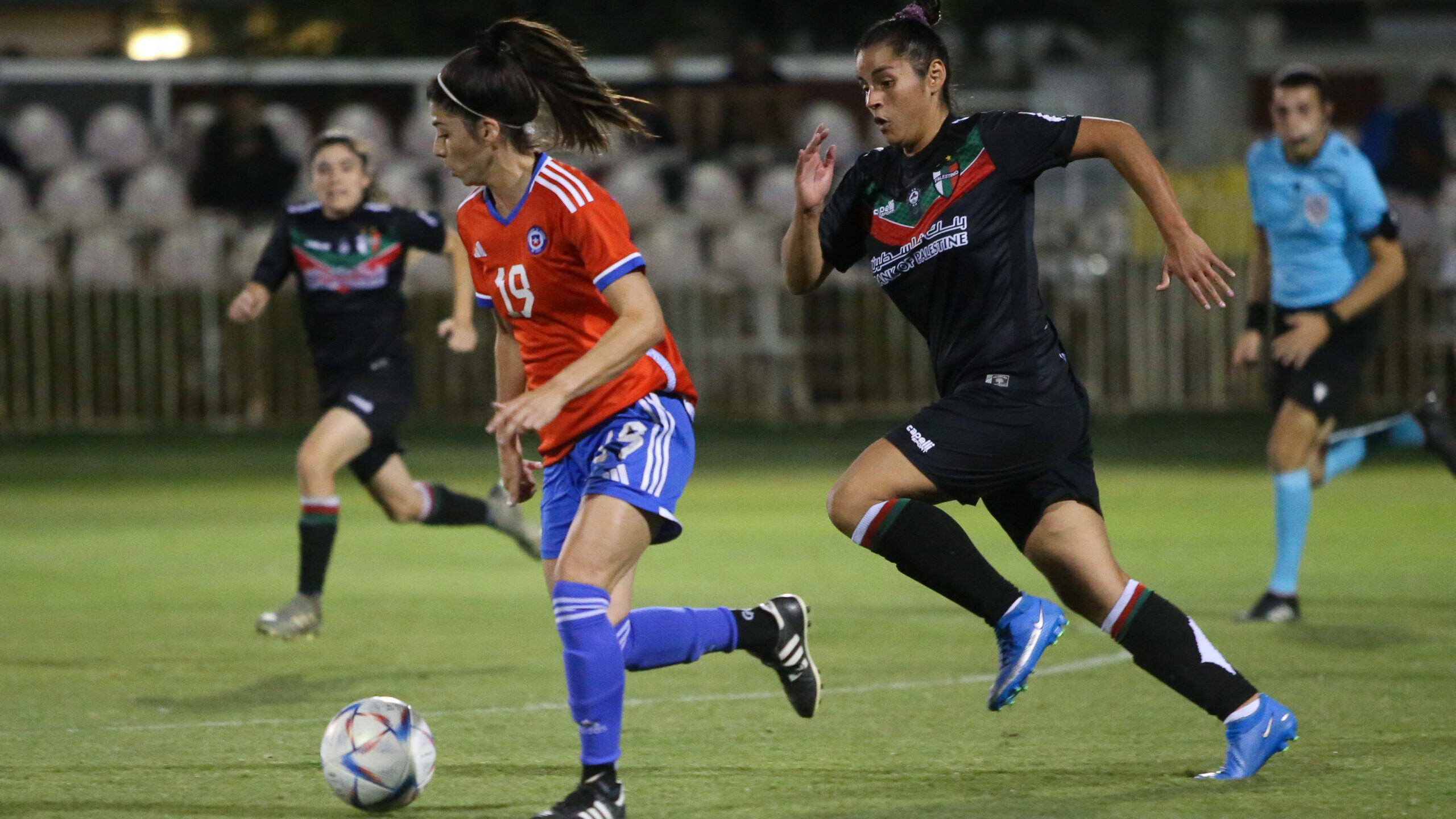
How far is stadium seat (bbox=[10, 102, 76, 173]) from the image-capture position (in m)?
19.9

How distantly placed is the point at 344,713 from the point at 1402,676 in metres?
3.70

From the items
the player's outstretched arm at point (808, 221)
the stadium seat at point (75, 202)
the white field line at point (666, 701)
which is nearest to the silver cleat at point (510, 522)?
the white field line at point (666, 701)

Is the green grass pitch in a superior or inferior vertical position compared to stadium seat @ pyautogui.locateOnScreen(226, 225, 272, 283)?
inferior

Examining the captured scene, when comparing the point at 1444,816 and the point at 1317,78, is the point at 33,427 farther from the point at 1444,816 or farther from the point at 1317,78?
the point at 1444,816

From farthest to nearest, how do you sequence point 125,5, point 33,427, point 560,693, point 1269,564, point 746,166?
1. point 125,5
2. point 746,166
3. point 33,427
4. point 1269,564
5. point 560,693

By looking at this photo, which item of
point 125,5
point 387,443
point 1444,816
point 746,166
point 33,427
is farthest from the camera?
point 125,5

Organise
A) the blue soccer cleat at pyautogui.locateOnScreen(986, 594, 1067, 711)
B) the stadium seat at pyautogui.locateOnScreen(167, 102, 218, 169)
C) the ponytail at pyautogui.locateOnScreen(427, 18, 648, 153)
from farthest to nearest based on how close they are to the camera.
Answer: the stadium seat at pyautogui.locateOnScreen(167, 102, 218, 169) < the blue soccer cleat at pyautogui.locateOnScreen(986, 594, 1067, 711) < the ponytail at pyautogui.locateOnScreen(427, 18, 648, 153)

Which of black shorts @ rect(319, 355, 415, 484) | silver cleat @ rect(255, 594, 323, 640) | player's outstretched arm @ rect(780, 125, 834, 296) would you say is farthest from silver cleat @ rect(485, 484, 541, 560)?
player's outstretched arm @ rect(780, 125, 834, 296)

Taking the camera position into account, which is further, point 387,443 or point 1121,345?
point 1121,345

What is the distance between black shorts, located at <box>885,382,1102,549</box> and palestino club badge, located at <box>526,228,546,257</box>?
1.06 m

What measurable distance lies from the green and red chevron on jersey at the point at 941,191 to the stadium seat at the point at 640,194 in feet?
45.0

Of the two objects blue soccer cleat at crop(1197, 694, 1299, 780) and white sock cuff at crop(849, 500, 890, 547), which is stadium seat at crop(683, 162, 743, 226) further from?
blue soccer cleat at crop(1197, 694, 1299, 780)

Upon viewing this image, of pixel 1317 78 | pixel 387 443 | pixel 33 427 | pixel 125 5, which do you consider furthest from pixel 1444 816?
pixel 125 5

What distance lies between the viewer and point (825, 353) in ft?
60.5
